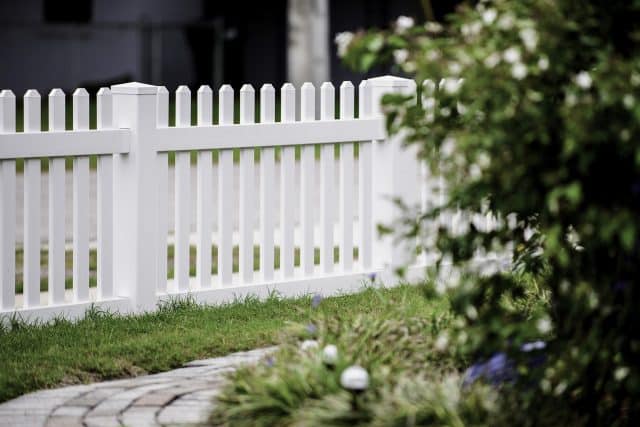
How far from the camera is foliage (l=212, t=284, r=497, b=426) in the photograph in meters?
4.33

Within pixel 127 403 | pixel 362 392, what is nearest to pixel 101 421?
pixel 127 403

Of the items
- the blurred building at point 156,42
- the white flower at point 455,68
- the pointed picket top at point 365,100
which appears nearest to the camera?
the white flower at point 455,68

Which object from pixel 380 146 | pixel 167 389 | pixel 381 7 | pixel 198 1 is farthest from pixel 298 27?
pixel 167 389

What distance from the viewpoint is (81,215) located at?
6805 mm

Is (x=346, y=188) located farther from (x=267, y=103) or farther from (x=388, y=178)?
(x=267, y=103)

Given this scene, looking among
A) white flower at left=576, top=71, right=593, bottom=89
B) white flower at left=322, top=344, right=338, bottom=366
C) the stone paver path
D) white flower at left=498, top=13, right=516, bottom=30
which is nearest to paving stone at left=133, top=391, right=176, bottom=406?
the stone paver path

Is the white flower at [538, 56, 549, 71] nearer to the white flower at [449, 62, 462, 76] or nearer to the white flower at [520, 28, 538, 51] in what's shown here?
the white flower at [520, 28, 538, 51]

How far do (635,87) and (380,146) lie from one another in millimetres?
3990

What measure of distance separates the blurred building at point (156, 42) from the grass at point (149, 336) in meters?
15.1

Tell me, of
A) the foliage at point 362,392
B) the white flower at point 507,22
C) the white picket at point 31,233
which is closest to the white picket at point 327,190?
the white picket at point 31,233

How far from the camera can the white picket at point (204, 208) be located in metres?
7.09

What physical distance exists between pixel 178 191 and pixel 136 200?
12.9 inches

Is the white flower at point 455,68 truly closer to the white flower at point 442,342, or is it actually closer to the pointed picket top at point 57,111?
the white flower at point 442,342

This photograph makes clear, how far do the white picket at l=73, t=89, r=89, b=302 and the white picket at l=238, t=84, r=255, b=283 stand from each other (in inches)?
36.1
